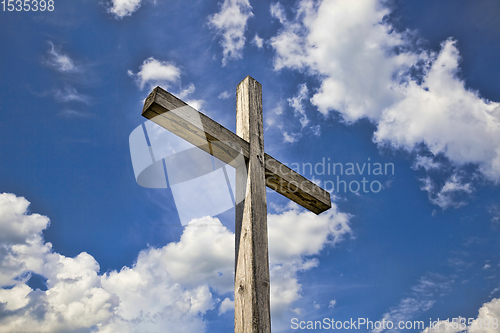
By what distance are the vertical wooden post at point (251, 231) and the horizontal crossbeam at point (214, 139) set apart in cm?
14

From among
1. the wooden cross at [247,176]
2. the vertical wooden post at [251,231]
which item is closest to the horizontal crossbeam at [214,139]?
the wooden cross at [247,176]

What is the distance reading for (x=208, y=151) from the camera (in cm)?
260

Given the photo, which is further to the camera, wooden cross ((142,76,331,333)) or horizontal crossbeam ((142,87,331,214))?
horizontal crossbeam ((142,87,331,214))

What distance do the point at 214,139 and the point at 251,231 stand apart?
0.73 meters

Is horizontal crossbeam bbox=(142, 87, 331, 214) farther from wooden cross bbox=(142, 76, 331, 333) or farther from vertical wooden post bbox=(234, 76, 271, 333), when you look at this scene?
vertical wooden post bbox=(234, 76, 271, 333)

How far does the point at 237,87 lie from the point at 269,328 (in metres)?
2.05

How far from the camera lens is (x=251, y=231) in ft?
7.48

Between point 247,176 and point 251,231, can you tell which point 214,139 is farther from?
point 251,231

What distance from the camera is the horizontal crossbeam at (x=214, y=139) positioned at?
2.28m

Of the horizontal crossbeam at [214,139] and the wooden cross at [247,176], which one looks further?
the horizontal crossbeam at [214,139]

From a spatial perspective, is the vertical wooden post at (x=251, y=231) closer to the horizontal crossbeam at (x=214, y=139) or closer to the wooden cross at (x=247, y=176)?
the wooden cross at (x=247, y=176)

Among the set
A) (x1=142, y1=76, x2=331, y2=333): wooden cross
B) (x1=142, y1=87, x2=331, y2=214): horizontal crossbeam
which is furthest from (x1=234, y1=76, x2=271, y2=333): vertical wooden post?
(x1=142, y1=87, x2=331, y2=214): horizontal crossbeam

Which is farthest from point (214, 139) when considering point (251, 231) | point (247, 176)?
point (251, 231)

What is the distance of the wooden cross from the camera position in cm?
211
